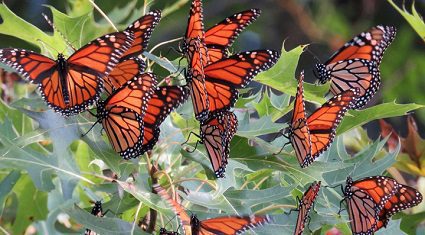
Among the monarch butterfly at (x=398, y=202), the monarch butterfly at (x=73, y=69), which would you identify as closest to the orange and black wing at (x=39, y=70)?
the monarch butterfly at (x=73, y=69)

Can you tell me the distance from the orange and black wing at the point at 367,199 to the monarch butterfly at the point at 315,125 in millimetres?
108

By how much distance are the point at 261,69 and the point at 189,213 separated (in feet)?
1.18

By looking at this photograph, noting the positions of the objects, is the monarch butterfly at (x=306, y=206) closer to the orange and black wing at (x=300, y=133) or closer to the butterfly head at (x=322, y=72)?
the orange and black wing at (x=300, y=133)

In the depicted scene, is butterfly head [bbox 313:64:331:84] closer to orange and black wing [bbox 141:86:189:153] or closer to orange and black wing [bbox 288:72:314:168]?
orange and black wing [bbox 288:72:314:168]

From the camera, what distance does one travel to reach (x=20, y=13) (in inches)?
203

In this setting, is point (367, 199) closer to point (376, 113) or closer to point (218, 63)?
point (376, 113)

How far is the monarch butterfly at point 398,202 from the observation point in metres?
1.92

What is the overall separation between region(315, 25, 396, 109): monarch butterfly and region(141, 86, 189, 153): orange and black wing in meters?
0.79

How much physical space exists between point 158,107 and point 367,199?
1.90 feet

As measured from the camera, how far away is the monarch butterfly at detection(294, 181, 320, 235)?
1573 millimetres

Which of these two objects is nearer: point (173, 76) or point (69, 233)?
point (173, 76)

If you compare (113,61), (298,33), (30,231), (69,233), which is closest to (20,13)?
(298,33)

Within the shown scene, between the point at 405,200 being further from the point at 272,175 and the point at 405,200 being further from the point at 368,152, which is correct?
the point at 272,175

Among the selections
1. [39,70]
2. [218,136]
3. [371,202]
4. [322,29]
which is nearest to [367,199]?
[371,202]
